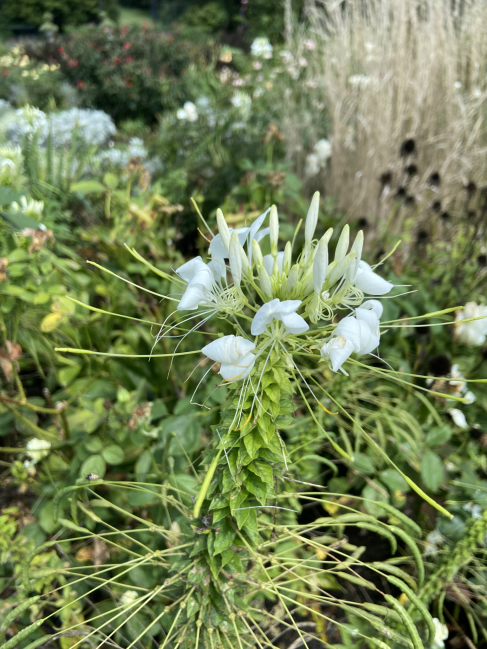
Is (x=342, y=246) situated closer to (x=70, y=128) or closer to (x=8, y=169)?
(x=8, y=169)

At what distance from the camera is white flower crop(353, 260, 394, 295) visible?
667 mm

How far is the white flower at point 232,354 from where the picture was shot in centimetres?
62

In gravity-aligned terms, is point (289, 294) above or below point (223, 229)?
below

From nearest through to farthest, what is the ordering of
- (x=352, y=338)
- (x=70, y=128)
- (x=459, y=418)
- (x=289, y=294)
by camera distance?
(x=352, y=338), (x=289, y=294), (x=459, y=418), (x=70, y=128)

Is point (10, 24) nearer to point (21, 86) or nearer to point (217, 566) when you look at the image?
point (21, 86)

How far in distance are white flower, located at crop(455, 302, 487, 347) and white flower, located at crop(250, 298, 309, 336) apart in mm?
1182

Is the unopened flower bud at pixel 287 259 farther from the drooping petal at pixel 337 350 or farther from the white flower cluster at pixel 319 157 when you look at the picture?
the white flower cluster at pixel 319 157

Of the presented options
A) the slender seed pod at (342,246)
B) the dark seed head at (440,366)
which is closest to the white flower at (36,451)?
the slender seed pod at (342,246)

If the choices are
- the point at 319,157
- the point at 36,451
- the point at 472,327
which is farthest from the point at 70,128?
the point at 472,327

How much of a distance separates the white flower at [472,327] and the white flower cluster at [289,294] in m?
1.00

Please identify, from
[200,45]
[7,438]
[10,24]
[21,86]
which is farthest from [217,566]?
[10,24]

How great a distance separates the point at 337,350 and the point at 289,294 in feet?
0.52

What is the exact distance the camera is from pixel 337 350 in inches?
23.5

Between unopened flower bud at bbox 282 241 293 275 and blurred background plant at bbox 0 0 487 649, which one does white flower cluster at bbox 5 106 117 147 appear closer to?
blurred background plant at bbox 0 0 487 649
